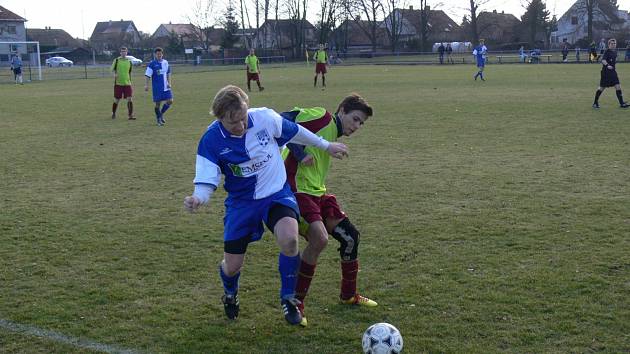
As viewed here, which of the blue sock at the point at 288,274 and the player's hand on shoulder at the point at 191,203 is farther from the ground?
the player's hand on shoulder at the point at 191,203

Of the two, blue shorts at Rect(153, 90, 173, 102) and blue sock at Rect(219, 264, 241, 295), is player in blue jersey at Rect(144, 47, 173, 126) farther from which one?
blue sock at Rect(219, 264, 241, 295)

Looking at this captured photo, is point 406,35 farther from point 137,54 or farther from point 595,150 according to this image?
point 595,150

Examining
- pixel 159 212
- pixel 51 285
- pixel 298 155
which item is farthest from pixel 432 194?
pixel 51 285

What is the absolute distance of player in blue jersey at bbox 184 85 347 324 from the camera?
13.8ft

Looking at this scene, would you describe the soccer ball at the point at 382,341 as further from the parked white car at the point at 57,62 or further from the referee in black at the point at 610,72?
the parked white car at the point at 57,62

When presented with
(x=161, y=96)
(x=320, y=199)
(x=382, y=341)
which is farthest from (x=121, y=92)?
(x=382, y=341)

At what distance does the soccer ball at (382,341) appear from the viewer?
3.90m

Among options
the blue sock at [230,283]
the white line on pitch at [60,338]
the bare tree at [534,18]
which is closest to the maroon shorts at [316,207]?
the blue sock at [230,283]

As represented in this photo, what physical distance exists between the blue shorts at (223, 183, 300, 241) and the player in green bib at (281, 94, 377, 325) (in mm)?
253

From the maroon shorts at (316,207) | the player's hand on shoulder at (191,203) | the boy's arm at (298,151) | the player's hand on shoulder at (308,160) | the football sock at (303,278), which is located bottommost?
the football sock at (303,278)

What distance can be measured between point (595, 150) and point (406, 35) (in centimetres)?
8226

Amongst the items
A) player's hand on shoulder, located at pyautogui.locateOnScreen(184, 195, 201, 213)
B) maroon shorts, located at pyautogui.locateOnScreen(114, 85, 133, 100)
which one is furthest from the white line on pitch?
maroon shorts, located at pyautogui.locateOnScreen(114, 85, 133, 100)

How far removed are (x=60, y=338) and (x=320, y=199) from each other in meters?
1.93

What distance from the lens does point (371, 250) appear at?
20.1 ft
